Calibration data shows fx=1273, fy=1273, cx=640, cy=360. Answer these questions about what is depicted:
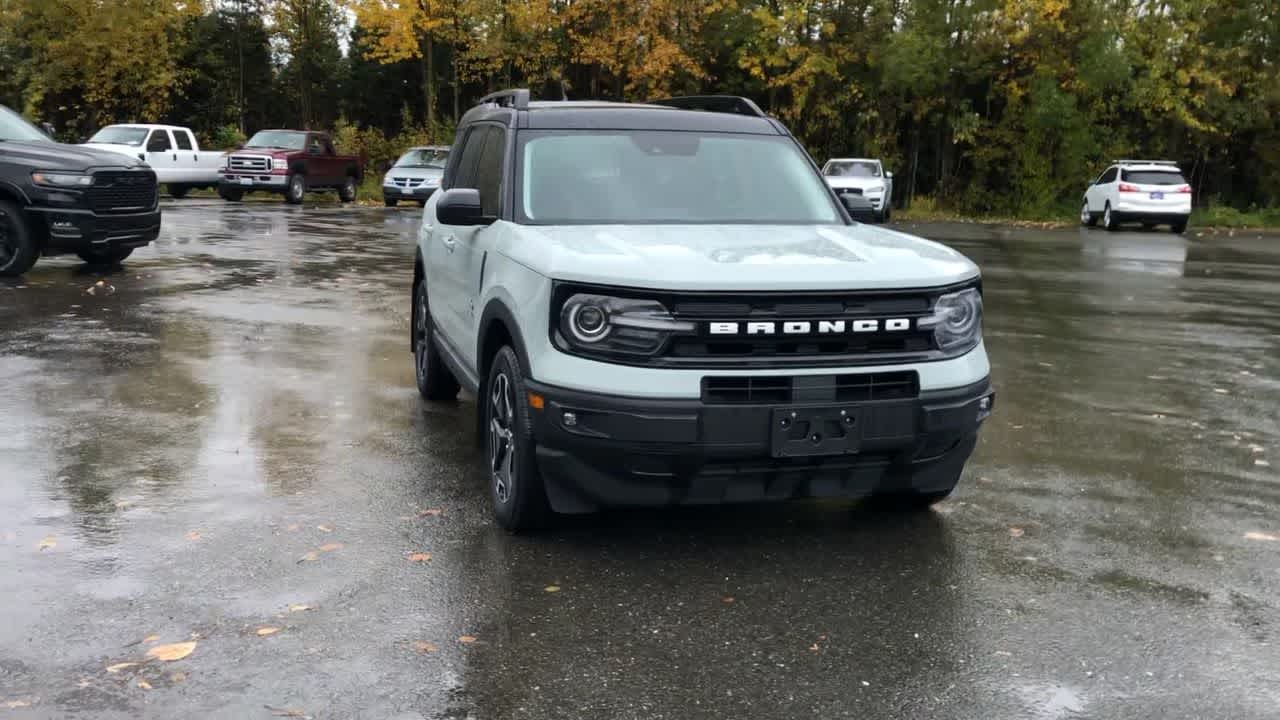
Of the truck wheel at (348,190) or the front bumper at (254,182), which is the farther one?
the truck wheel at (348,190)

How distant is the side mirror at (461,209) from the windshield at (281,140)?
2962 centimetres

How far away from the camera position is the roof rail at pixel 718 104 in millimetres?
7117

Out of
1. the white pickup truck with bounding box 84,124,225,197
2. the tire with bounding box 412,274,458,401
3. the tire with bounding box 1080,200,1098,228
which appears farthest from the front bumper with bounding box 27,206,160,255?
the tire with bounding box 1080,200,1098,228

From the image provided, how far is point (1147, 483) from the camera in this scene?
21.5 feet

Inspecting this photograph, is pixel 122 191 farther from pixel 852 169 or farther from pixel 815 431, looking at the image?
pixel 852 169

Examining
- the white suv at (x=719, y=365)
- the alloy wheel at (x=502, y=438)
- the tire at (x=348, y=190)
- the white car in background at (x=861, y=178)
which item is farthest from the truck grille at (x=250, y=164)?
the alloy wheel at (x=502, y=438)

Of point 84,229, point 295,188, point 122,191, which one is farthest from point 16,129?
point 295,188

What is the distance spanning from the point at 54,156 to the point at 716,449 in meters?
12.6

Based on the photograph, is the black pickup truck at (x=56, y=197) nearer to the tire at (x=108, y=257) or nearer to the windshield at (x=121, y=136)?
the tire at (x=108, y=257)

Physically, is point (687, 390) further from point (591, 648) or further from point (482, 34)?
point (482, 34)

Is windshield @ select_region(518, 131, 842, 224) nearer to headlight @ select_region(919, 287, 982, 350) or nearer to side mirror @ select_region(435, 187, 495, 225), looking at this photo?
side mirror @ select_region(435, 187, 495, 225)

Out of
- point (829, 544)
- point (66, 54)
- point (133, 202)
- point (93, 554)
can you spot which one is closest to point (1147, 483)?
point (829, 544)

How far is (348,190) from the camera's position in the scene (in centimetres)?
3666

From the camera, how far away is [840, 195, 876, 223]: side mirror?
6.63 metres
